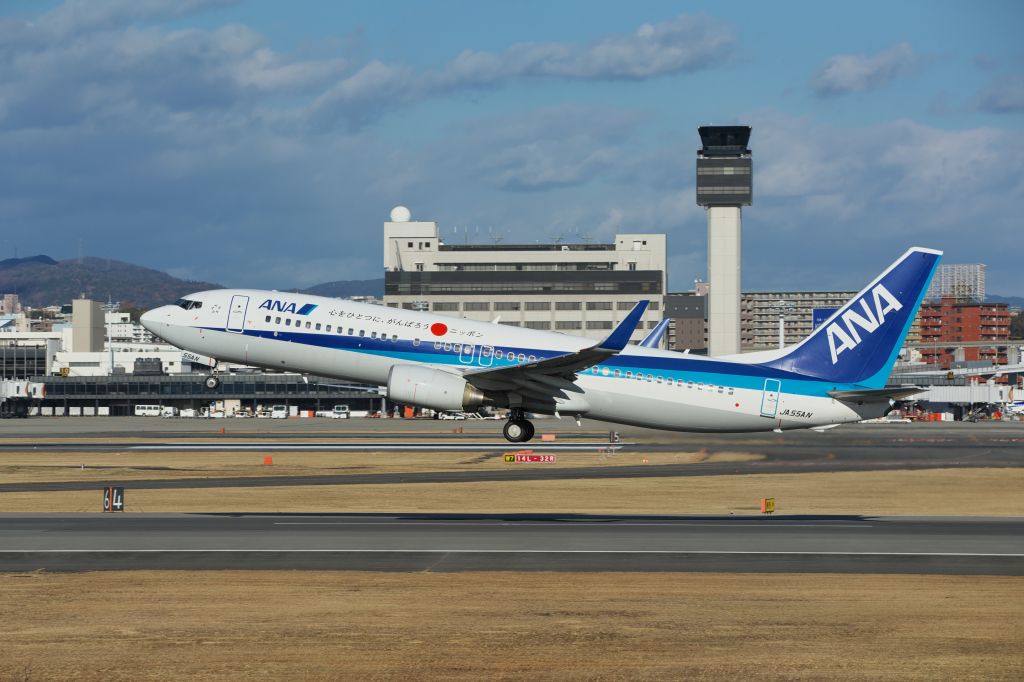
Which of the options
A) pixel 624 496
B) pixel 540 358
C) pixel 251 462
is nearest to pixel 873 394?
pixel 624 496

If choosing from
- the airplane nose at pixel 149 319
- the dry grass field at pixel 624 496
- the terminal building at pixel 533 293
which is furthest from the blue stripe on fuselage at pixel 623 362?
the terminal building at pixel 533 293

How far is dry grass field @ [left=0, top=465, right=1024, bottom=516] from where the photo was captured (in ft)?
143

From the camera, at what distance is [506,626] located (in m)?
23.0

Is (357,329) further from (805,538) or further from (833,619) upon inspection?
(833,619)

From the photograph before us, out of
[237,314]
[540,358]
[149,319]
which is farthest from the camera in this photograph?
[149,319]

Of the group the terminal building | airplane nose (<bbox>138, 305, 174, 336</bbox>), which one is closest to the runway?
airplane nose (<bbox>138, 305, 174, 336</bbox>)

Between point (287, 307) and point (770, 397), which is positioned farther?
point (287, 307)

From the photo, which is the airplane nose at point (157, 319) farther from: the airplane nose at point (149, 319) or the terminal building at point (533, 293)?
the terminal building at point (533, 293)

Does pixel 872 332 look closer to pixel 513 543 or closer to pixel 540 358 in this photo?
pixel 540 358

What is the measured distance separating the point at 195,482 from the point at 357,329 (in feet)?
36.3

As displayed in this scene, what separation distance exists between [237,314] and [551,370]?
13684mm

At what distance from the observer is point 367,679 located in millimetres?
19516

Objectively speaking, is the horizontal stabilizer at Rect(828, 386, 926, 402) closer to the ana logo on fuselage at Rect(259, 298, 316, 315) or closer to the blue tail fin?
the blue tail fin

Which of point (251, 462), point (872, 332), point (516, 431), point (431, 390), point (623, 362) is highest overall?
point (872, 332)
